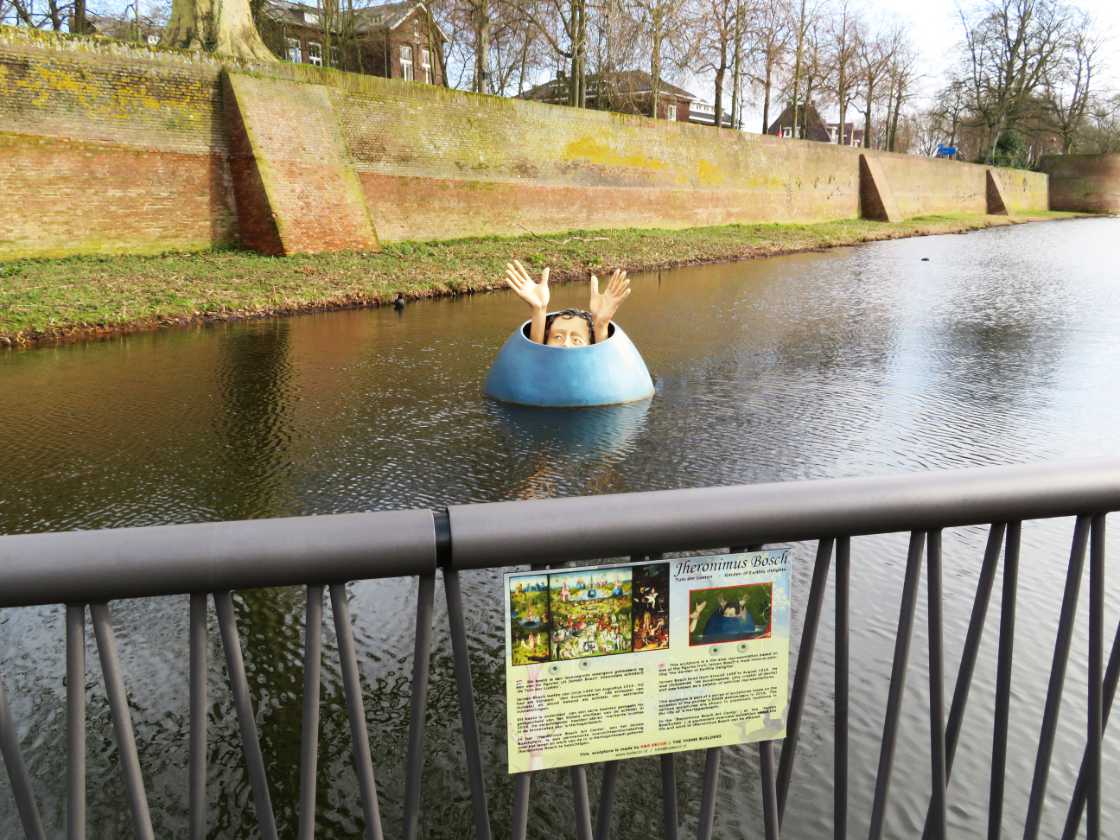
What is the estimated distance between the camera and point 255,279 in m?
15.6

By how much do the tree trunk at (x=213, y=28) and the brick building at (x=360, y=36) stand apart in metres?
9.12

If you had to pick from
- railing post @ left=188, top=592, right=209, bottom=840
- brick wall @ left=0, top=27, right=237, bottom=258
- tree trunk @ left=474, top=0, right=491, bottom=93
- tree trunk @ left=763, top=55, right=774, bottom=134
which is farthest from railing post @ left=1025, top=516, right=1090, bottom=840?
tree trunk @ left=763, top=55, right=774, bottom=134

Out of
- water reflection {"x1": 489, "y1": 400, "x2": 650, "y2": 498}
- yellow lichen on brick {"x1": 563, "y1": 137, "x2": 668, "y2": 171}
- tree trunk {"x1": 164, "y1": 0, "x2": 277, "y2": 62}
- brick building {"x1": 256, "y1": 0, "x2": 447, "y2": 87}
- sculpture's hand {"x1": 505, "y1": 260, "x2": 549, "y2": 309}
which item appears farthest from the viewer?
brick building {"x1": 256, "y1": 0, "x2": 447, "y2": 87}

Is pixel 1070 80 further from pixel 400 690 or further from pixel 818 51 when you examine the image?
pixel 400 690

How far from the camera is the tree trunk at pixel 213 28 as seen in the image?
19062 millimetres

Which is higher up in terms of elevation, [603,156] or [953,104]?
[953,104]

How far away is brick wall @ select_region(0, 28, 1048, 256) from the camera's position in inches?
618

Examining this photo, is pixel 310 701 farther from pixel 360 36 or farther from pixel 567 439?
pixel 360 36

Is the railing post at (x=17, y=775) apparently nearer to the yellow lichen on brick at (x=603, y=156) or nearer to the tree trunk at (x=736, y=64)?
the yellow lichen on brick at (x=603, y=156)

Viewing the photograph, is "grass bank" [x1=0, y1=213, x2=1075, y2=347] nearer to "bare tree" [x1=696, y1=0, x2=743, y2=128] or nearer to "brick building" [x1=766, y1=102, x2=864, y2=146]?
"bare tree" [x1=696, y1=0, x2=743, y2=128]

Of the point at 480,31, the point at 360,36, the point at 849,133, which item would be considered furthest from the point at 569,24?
the point at 849,133

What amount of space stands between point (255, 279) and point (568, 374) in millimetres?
8867

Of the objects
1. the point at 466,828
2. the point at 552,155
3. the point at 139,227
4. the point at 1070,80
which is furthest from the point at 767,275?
the point at 1070,80

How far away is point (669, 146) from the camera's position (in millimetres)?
30625
